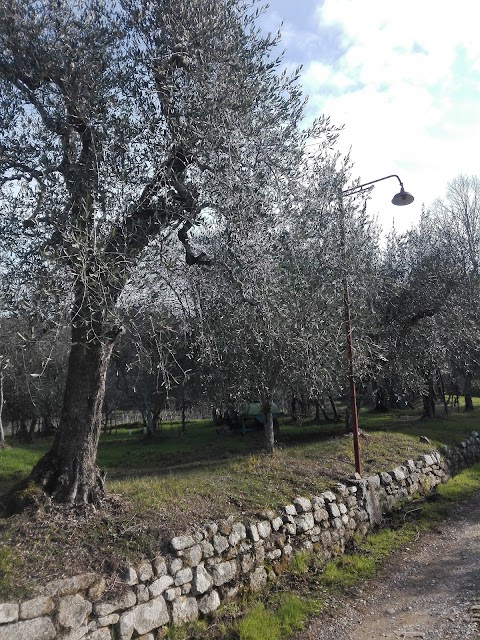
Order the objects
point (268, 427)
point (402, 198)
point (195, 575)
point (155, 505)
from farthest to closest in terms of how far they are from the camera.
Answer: point (268, 427), point (402, 198), point (155, 505), point (195, 575)

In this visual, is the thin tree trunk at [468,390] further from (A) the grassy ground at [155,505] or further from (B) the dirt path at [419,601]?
(B) the dirt path at [419,601]

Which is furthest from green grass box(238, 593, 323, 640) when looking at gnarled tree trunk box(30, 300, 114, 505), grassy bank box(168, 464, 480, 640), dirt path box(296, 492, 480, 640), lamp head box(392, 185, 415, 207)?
lamp head box(392, 185, 415, 207)

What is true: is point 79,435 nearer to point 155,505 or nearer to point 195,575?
point 155,505

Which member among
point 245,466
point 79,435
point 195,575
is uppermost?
point 79,435

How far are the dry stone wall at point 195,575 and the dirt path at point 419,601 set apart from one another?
1195 mm

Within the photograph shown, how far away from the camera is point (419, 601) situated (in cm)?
796

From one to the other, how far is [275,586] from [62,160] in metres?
7.36

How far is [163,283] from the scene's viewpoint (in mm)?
7461

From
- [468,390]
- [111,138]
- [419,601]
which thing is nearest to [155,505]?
[419,601]

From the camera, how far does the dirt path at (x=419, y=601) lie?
22.9 ft

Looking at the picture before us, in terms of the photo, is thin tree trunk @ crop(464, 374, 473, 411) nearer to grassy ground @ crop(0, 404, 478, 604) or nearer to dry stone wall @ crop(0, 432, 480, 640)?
grassy ground @ crop(0, 404, 478, 604)

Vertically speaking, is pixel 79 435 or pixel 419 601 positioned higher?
pixel 79 435

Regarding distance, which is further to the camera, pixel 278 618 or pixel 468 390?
pixel 468 390

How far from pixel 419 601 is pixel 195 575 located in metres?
3.53
